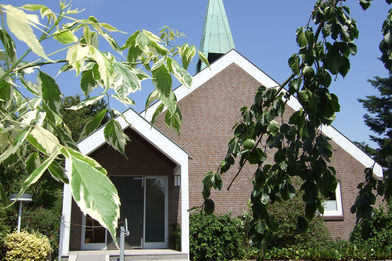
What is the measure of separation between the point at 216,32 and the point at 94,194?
24.4 m

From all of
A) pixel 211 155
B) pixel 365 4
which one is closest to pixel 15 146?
pixel 365 4

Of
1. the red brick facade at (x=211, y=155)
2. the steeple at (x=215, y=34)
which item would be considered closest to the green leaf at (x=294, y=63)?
the red brick facade at (x=211, y=155)

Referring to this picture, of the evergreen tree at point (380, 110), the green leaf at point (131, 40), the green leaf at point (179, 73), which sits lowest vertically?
the green leaf at point (179, 73)

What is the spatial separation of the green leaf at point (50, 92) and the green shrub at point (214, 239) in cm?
1139

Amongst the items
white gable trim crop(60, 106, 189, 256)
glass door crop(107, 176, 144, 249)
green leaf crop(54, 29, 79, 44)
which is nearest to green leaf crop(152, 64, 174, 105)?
green leaf crop(54, 29, 79, 44)

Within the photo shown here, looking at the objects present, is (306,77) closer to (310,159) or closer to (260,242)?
(310,159)

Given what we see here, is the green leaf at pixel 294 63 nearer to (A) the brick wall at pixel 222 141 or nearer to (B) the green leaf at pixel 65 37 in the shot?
(B) the green leaf at pixel 65 37

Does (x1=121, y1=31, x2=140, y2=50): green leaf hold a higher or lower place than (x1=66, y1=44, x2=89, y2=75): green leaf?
higher

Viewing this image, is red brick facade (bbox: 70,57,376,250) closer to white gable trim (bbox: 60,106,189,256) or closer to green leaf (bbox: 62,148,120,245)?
white gable trim (bbox: 60,106,189,256)

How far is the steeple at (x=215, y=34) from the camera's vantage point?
2331 centimetres

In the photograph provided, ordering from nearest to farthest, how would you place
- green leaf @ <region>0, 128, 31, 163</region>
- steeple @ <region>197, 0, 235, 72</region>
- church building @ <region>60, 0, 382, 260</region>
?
1. green leaf @ <region>0, 128, 31, 163</region>
2. church building @ <region>60, 0, 382, 260</region>
3. steeple @ <region>197, 0, 235, 72</region>

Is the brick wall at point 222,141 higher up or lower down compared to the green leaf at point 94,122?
higher up

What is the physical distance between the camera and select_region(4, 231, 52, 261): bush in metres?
11.1

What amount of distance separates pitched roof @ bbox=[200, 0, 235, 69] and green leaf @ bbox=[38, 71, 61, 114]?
21338 millimetres
